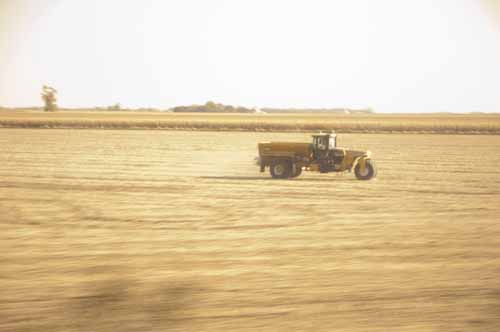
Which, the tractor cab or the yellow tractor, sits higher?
the tractor cab

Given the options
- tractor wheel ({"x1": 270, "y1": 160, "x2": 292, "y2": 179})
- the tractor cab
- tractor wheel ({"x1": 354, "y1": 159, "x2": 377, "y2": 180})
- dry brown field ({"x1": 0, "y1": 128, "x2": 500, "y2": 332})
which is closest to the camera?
dry brown field ({"x1": 0, "y1": 128, "x2": 500, "y2": 332})

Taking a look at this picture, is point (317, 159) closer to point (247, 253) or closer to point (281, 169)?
point (281, 169)

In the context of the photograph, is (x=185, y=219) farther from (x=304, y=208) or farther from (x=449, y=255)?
(x=449, y=255)

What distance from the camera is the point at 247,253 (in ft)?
28.3

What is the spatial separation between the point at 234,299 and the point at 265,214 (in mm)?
5390

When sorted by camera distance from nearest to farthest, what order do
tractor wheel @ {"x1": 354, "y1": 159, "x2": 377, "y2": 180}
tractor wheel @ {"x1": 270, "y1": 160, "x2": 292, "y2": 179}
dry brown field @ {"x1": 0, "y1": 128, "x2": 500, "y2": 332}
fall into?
1. dry brown field @ {"x1": 0, "y1": 128, "x2": 500, "y2": 332}
2. tractor wheel @ {"x1": 354, "y1": 159, "x2": 377, "y2": 180}
3. tractor wheel @ {"x1": 270, "y1": 160, "x2": 292, "y2": 179}

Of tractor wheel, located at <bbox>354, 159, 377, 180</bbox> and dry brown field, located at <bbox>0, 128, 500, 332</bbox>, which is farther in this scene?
tractor wheel, located at <bbox>354, 159, 377, 180</bbox>

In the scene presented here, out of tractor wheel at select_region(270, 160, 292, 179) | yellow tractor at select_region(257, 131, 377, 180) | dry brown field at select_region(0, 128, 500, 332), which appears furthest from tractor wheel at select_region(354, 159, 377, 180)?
tractor wheel at select_region(270, 160, 292, 179)

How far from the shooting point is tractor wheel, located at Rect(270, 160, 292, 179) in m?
18.2

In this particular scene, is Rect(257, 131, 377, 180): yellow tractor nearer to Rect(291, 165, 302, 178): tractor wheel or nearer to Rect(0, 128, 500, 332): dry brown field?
Rect(291, 165, 302, 178): tractor wheel

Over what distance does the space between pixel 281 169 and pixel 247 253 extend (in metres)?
9.71

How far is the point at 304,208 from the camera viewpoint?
12.6 meters

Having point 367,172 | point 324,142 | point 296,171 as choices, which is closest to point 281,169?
point 296,171

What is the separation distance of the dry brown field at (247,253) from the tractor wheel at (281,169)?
15.8 inches
